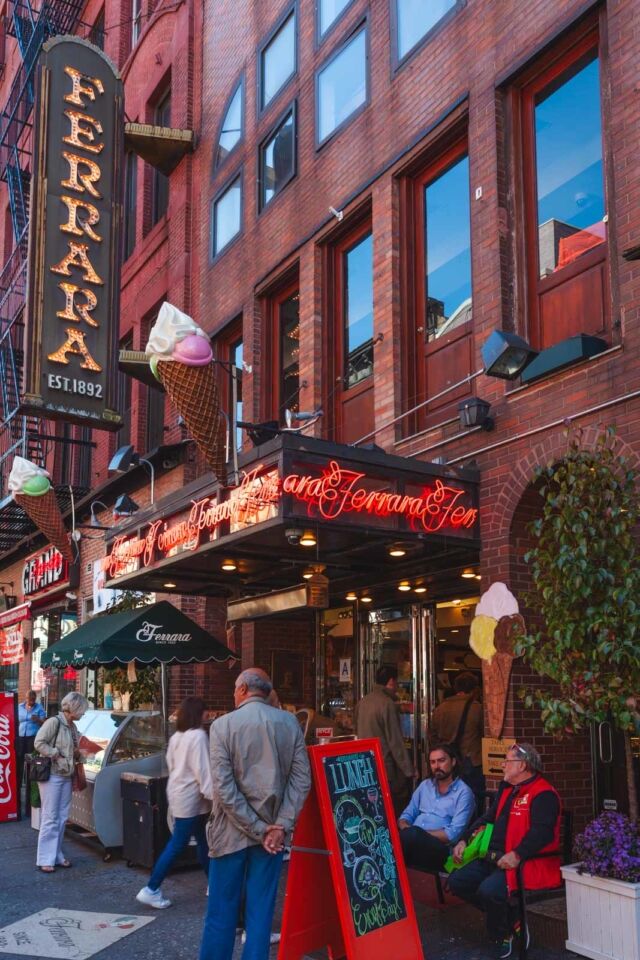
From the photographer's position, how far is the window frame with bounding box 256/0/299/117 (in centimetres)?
1371

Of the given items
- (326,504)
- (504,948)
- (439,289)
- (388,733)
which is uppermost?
(439,289)

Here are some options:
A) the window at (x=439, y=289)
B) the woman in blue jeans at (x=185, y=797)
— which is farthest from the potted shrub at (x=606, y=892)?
the window at (x=439, y=289)

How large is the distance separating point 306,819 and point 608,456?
10.3 ft

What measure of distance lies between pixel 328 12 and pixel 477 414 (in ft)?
23.2

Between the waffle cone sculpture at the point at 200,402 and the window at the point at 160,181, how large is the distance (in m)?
11.2

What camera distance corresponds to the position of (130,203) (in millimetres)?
20594

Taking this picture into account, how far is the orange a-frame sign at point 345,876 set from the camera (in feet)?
18.7

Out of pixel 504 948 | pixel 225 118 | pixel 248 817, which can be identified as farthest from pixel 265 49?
pixel 504 948

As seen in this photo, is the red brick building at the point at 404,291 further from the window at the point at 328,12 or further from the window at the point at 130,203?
the window at the point at 130,203

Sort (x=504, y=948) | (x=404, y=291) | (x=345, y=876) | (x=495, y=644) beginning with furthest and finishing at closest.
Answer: (x=404, y=291) → (x=495, y=644) → (x=504, y=948) → (x=345, y=876)

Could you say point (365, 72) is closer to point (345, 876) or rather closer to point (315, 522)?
point (315, 522)

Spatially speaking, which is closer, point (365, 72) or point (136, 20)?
point (365, 72)

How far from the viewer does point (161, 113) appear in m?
19.2

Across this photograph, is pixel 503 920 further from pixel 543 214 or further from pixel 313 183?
pixel 313 183
